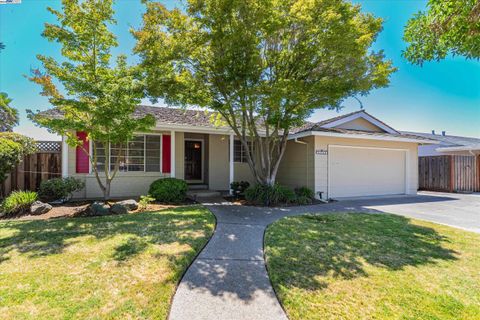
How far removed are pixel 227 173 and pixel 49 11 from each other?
8.97m

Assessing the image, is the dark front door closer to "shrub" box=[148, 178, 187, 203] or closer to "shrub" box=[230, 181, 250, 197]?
"shrub" box=[230, 181, 250, 197]

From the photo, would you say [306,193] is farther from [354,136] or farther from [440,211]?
[440,211]

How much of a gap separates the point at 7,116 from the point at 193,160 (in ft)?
42.7

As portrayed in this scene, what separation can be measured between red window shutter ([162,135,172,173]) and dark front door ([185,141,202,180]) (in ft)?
6.93

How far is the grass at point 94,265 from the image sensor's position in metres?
2.90

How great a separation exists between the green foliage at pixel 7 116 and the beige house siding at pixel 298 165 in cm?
1628

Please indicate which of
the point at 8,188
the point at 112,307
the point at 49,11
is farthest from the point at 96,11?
the point at 112,307

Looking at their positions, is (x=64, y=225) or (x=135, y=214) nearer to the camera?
(x=64, y=225)

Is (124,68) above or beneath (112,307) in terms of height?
above

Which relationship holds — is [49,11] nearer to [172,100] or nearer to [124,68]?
[124,68]

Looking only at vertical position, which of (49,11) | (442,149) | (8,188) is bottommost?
(8,188)

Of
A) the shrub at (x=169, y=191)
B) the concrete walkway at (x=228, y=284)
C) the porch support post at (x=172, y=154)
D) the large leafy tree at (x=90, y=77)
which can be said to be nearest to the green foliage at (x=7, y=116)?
the large leafy tree at (x=90, y=77)

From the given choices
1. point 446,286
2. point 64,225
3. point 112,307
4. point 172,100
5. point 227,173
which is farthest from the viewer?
point 227,173

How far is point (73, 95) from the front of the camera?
24.2ft
